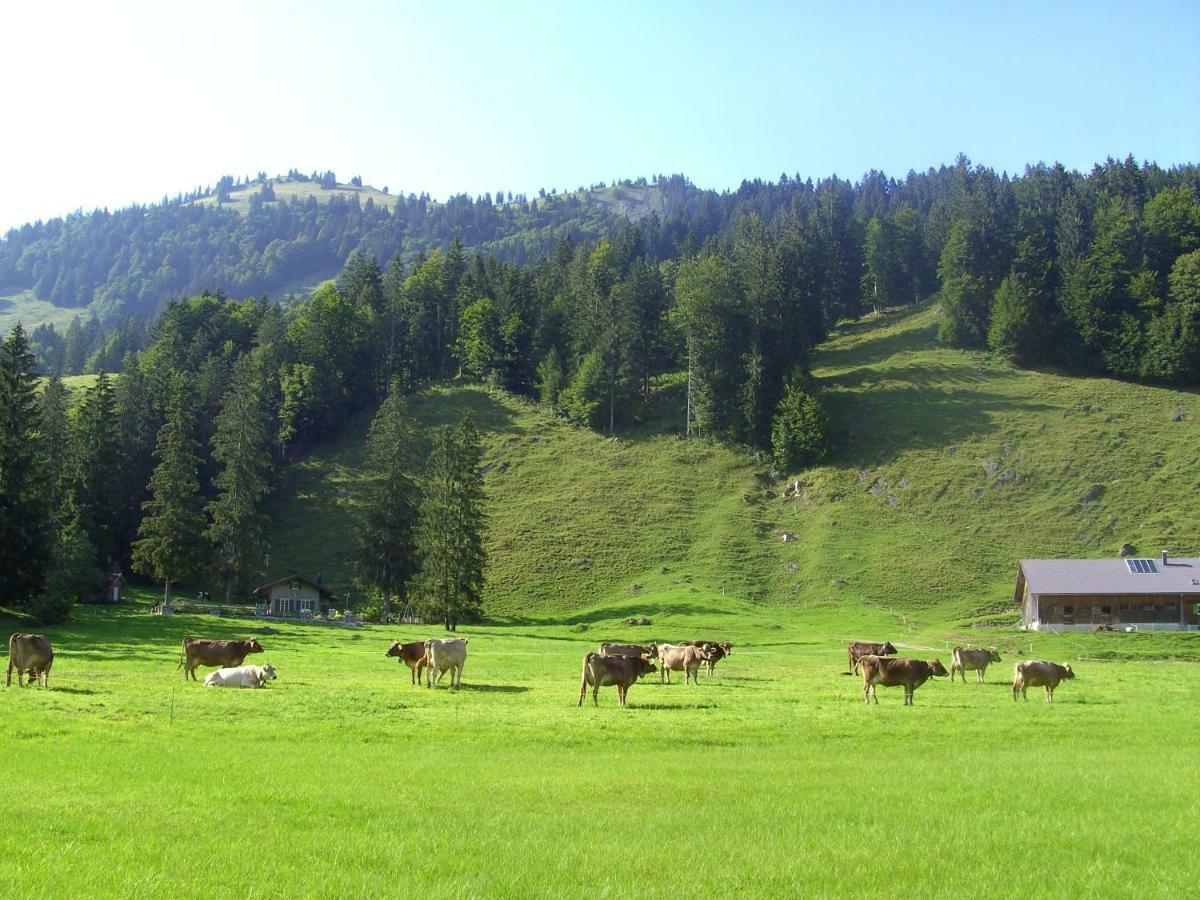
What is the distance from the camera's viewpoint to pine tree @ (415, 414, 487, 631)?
6669 cm

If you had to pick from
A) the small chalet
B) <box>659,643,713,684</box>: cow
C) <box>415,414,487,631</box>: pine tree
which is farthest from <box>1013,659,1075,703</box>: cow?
the small chalet

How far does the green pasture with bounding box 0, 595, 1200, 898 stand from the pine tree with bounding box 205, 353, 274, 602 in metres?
48.7

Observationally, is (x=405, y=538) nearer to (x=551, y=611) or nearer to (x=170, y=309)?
(x=551, y=611)

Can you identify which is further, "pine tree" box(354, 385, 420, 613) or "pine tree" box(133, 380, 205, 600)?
"pine tree" box(354, 385, 420, 613)

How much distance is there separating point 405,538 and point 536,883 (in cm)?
6813

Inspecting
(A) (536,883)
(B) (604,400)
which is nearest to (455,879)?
(A) (536,883)

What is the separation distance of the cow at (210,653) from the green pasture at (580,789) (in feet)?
2.60

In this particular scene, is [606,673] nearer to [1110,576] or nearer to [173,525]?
[173,525]

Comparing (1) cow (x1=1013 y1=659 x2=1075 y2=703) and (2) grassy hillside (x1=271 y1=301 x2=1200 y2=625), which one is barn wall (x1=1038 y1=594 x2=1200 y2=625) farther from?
(1) cow (x1=1013 y1=659 x2=1075 y2=703)

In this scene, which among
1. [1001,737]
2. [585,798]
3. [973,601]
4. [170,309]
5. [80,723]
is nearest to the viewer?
[585,798]

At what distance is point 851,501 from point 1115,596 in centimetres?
2614

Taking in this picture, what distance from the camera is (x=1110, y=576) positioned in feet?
226

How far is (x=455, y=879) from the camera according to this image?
10.0 meters

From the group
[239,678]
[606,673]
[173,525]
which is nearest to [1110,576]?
[606,673]
